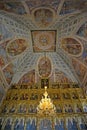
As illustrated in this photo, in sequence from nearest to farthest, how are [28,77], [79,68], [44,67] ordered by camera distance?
[79,68] → [44,67] → [28,77]

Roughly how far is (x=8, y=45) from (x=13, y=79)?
3841 mm

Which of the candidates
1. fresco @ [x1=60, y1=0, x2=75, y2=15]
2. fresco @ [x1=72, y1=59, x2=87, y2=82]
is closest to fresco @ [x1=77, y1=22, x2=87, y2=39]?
fresco @ [x1=60, y1=0, x2=75, y2=15]

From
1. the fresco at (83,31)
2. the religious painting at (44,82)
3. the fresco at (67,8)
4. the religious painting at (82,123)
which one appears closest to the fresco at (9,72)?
the religious painting at (44,82)

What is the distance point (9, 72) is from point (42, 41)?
156 inches

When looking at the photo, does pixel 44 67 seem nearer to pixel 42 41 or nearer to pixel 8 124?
pixel 42 41

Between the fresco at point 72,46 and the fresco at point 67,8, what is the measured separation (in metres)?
2.89

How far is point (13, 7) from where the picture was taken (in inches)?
405

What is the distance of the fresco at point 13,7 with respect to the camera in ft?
32.7

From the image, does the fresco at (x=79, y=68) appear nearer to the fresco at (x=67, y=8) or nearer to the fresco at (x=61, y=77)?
the fresco at (x=61, y=77)

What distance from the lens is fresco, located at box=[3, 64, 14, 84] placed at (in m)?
14.8

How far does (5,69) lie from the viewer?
14641 mm

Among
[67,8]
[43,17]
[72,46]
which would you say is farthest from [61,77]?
[67,8]

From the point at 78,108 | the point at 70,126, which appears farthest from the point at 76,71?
the point at 70,126

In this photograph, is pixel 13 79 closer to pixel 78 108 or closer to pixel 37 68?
pixel 37 68
